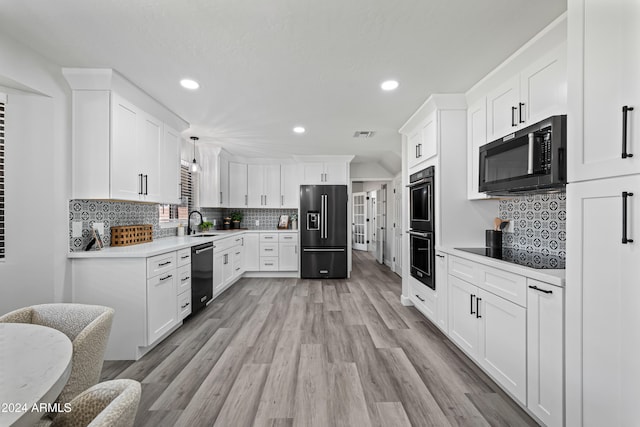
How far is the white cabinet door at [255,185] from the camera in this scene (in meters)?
5.80

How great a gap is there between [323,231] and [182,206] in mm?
2458

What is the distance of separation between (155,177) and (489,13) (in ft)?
10.6

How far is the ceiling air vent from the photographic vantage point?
3.99 m

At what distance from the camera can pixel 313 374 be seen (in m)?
2.13

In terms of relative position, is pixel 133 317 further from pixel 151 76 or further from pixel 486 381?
pixel 486 381

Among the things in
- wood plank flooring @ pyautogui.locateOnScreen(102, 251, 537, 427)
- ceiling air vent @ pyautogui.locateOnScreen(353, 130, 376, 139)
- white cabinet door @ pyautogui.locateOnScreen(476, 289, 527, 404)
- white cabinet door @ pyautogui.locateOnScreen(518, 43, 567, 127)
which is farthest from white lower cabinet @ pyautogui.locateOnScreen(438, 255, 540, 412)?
ceiling air vent @ pyautogui.locateOnScreen(353, 130, 376, 139)

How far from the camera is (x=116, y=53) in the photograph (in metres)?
2.10

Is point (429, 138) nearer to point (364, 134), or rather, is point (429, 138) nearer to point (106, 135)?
point (364, 134)

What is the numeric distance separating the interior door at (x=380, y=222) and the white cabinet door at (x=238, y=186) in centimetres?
333

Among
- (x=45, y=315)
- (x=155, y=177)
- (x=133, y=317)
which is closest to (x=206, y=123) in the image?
A: (x=155, y=177)

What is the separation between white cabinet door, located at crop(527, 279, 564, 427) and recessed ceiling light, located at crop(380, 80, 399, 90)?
1919 millimetres

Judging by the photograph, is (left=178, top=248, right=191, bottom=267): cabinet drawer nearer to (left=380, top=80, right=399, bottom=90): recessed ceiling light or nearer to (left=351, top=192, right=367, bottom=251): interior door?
(left=380, top=80, right=399, bottom=90): recessed ceiling light

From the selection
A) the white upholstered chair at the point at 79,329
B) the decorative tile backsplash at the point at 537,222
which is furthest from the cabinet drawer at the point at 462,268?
the white upholstered chair at the point at 79,329

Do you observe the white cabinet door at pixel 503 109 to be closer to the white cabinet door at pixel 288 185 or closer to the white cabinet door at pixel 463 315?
the white cabinet door at pixel 463 315
